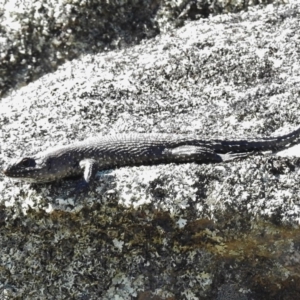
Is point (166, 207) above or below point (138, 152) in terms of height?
below

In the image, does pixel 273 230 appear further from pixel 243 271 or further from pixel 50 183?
pixel 50 183

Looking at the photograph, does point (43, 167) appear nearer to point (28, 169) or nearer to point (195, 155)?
point (28, 169)

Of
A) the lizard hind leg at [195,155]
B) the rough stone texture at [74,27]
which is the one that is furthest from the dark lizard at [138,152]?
the rough stone texture at [74,27]

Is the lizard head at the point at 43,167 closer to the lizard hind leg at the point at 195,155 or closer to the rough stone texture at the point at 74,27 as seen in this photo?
the lizard hind leg at the point at 195,155

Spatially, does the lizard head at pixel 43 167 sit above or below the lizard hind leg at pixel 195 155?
above

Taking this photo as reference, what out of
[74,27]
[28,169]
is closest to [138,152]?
[28,169]

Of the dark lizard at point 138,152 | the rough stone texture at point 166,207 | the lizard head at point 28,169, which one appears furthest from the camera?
the dark lizard at point 138,152
